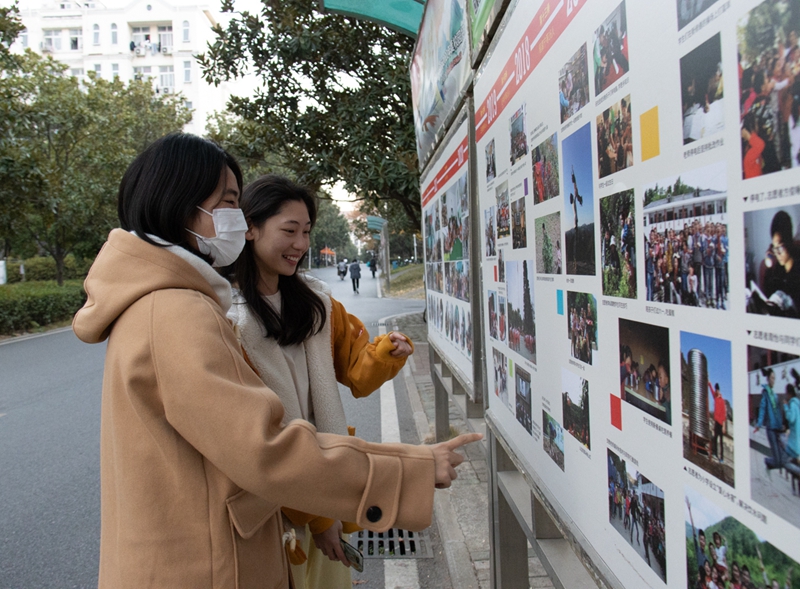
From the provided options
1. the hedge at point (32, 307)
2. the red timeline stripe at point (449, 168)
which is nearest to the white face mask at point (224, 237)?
the red timeline stripe at point (449, 168)

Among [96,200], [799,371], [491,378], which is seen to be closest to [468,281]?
[491,378]

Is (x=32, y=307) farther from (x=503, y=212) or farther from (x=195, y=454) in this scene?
(x=195, y=454)

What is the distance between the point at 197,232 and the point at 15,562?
10.8ft

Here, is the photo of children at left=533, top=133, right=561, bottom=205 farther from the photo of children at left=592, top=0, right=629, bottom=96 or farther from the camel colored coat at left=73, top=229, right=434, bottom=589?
the camel colored coat at left=73, top=229, right=434, bottom=589

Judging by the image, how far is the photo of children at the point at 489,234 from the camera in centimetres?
205

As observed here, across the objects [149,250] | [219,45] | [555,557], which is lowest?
[555,557]

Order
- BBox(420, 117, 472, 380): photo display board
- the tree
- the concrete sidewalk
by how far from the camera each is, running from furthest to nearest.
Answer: the tree, the concrete sidewalk, BBox(420, 117, 472, 380): photo display board

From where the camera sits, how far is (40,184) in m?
13.5

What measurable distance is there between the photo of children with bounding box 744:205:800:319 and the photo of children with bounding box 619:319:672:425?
21 centimetres

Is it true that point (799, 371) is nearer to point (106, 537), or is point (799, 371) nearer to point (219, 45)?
point (106, 537)

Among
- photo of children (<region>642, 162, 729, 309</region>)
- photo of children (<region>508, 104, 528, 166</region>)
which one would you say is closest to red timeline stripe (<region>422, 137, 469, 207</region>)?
photo of children (<region>508, 104, 528, 166</region>)

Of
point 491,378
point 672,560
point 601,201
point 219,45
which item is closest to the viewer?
point 672,560

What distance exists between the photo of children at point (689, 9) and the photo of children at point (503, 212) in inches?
39.2

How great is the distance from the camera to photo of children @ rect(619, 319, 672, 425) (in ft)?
3.00
